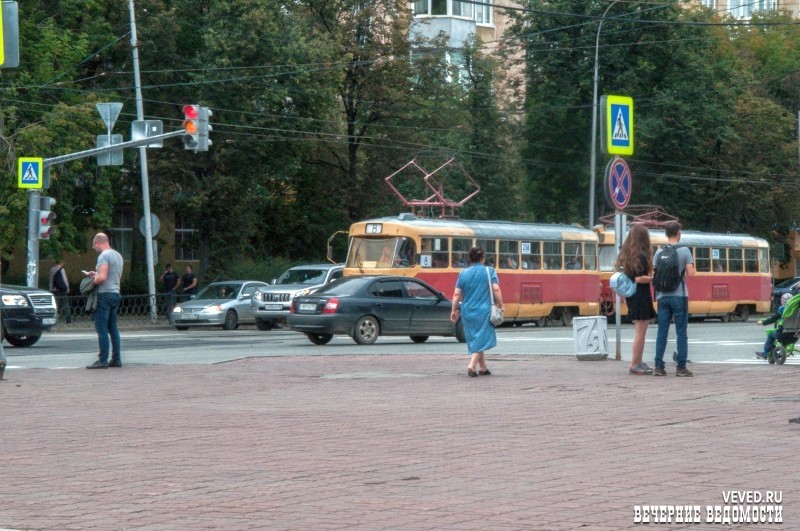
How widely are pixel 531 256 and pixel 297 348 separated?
1703 centimetres

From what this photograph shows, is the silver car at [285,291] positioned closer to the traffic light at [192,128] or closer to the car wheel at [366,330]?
the traffic light at [192,128]

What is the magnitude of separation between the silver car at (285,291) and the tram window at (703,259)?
627 inches

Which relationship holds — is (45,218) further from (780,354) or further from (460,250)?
(780,354)

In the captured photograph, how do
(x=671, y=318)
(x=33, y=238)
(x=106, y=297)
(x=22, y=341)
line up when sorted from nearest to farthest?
1. (x=671, y=318)
2. (x=106, y=297)
3. (x=22, y=341)
4. (x=33, y=238)

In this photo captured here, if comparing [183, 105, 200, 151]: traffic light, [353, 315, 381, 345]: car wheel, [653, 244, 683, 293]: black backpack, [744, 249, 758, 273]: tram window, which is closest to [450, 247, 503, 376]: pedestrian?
[653, 244, 683, 293]: black backpack

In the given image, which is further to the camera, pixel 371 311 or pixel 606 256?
pixel 606 256

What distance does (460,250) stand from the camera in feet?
128

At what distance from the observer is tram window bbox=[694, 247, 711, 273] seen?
48.4m

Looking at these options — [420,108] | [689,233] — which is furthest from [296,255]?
[689,233]

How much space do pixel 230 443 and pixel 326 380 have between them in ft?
21.6

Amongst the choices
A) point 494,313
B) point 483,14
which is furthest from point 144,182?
point 483,14

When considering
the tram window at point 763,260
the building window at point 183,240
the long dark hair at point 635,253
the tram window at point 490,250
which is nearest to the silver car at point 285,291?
the tram window at point 490,250

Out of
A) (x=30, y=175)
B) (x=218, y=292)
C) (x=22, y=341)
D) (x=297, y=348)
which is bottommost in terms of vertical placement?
(x=297, y=348)

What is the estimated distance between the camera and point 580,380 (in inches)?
641
